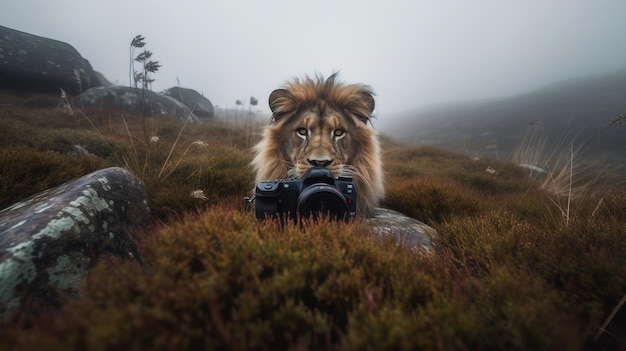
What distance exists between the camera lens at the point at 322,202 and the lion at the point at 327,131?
0.90m

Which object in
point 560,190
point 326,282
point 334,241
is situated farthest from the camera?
point 560,190

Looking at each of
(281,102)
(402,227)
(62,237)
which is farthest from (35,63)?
(402,227)

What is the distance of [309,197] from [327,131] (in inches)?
49.2

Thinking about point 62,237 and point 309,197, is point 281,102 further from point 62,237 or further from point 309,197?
point 62,237

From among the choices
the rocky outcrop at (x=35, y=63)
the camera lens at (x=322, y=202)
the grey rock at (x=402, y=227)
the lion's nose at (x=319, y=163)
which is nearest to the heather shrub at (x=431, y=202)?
the grey rock at (x=402, y=227)

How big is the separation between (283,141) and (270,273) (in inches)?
92.3

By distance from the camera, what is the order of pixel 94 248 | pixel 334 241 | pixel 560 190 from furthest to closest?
pixel 560 190 → pixel 94 248 → pixel 334 241

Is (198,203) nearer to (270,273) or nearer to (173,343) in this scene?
(270,273)

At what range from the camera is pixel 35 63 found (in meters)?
Answer: 9.31

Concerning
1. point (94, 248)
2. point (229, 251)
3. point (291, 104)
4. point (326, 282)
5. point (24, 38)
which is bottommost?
point (94, 248)

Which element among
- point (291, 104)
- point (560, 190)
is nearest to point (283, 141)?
point (291, 104)

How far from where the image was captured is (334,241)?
155 centimetres

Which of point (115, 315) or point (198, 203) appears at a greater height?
point (115, 315)

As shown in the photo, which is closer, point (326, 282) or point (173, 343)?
point (173, 343)
